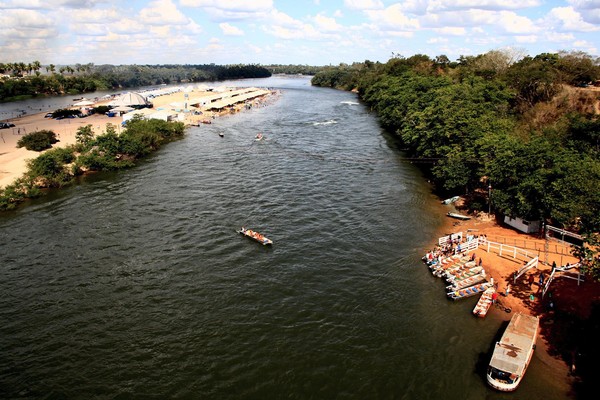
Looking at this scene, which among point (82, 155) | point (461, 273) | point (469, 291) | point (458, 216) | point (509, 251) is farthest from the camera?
point (82, 155)

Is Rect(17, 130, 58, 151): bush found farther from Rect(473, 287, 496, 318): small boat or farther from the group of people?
Rect(473, 287, 496, 318): small boat

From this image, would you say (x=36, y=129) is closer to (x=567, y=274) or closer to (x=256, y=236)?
Result: (x=256, y=236)

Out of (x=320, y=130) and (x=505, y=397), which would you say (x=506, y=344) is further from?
(x=320, y=130)

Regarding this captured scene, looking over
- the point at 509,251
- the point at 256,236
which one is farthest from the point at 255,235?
the point at 509,251

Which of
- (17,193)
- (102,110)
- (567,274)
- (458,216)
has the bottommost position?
(567,274)

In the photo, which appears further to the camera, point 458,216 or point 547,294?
point 458,216
